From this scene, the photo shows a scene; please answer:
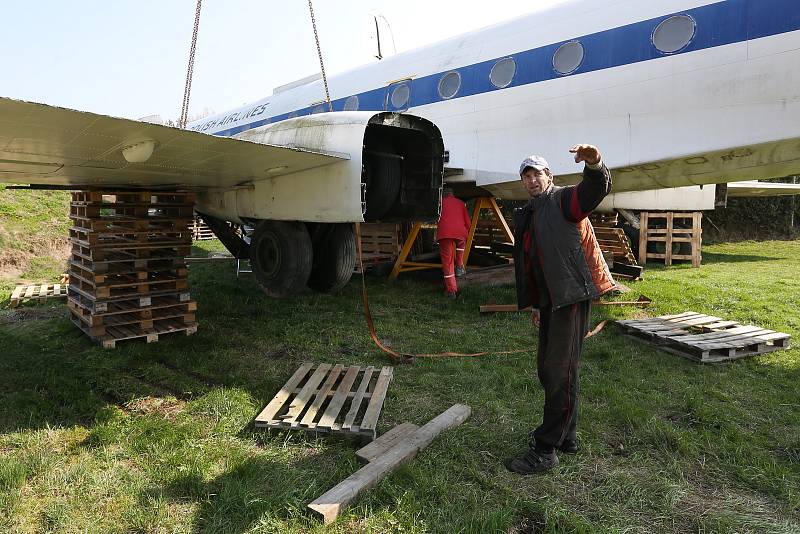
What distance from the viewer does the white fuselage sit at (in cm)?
458

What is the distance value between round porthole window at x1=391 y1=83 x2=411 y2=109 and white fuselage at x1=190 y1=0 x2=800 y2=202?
0.30 feet

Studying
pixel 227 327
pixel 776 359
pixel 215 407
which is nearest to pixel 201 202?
pixel 227 327

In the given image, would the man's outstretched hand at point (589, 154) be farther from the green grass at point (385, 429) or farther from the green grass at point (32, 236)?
the green grass at point (32, 236)

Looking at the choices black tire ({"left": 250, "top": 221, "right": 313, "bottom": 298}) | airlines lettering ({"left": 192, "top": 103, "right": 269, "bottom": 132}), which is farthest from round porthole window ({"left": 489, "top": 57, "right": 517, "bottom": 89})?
airlines lettering ({"left": 192, "top": 103, "right": 269, "bottom": 132})

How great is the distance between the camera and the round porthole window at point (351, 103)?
8805mm

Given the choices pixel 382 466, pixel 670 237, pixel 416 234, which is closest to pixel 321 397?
pixel 382 466

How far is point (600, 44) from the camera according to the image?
5625 millimetres

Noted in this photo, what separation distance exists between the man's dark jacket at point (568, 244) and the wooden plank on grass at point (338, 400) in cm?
166

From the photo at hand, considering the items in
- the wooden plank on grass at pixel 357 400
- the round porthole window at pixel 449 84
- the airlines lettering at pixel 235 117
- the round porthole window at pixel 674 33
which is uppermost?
the airlines lettering at pixel 235 117

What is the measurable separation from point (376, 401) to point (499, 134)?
4.44 meters

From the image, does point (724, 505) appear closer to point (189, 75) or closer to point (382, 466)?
point (382, 466)

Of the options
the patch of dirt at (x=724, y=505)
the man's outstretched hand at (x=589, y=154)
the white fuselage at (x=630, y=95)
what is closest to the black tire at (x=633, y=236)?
the white fuselage at (x=630, y=95)

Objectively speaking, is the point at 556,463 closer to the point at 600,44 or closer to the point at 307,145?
the point at 307,145

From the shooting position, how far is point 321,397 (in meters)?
3.71
